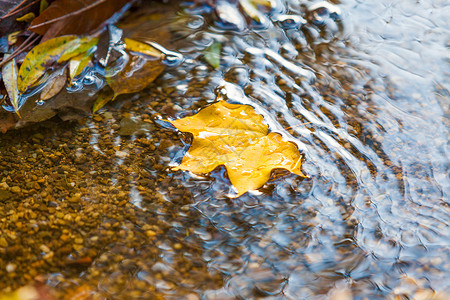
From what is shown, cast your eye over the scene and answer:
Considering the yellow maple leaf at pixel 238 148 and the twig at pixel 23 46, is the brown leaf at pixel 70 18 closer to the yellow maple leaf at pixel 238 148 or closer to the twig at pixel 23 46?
the twig at pixel 23 46

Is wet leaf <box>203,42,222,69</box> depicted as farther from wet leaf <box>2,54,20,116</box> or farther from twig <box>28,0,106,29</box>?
wet leaf <box>2,54,20,116</box>

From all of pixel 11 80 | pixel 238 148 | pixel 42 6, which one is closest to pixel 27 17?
pixel 42 6

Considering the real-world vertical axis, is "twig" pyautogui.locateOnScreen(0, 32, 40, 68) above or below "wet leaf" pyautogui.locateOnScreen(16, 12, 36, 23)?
below

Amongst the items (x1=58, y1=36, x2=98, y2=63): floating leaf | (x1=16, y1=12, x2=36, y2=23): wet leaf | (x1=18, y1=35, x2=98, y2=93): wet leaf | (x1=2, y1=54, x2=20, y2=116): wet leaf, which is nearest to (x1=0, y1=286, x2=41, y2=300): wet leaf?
(x1=2, y1=54, x2=20, y2=116): wet leaf

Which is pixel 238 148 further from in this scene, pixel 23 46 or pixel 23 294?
pixel 23 46

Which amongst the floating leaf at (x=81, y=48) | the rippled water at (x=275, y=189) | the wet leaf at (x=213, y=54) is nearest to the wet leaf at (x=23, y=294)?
the rippled water at (x=275, y=189)

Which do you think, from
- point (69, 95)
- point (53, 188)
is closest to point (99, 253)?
point (53, 188)
